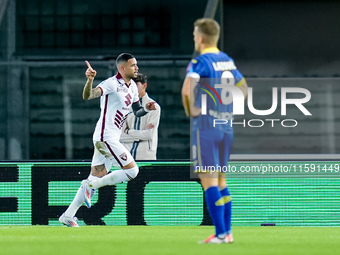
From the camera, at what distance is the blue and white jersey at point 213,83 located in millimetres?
7277

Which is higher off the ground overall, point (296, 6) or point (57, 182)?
point (296, 6)

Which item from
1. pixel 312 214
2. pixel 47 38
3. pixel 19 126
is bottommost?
pixel 312 214

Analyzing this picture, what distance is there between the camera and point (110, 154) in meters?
10.2

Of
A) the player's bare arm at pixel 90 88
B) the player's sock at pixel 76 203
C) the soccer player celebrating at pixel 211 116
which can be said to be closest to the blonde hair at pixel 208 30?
the soccer player celebrating at pixel 211 116

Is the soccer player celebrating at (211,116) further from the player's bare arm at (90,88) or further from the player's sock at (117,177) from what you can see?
the player's sock at (117,177)

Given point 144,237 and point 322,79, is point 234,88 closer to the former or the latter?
point 144,237

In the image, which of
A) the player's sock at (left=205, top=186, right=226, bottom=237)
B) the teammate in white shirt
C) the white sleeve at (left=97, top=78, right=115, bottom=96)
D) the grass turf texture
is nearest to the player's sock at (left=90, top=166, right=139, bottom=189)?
the teammate in white shirt

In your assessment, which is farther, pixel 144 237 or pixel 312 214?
pixel 312 214

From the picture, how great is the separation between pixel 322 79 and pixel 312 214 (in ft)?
18.4

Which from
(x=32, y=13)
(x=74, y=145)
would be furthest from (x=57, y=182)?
(x=32, y=13)

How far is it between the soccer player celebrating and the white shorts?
2.74 metres

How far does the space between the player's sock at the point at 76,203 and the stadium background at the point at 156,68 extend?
0.79 meters

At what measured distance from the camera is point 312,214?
10859 millimetres

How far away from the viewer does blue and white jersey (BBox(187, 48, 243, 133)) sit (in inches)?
287
